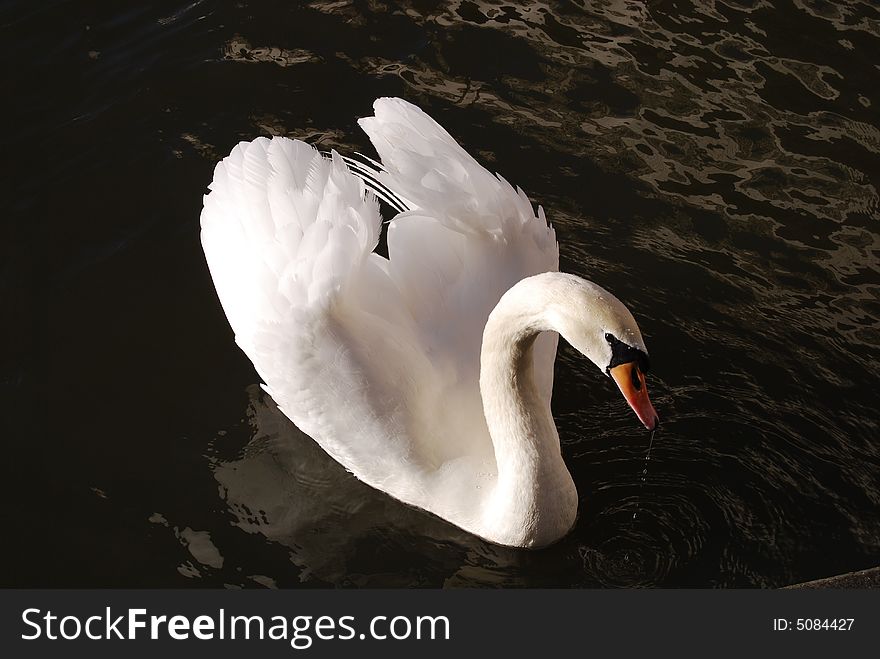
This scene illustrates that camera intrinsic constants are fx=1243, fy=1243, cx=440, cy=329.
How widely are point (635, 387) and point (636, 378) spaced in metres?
0.05

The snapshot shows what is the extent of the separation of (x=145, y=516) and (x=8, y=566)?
0.63m

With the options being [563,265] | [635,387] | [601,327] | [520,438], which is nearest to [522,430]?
[520,438]

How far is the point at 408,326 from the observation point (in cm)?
562

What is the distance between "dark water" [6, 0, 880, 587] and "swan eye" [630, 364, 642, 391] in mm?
1150

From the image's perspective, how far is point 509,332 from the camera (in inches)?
192

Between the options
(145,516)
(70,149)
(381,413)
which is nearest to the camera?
(381,413)

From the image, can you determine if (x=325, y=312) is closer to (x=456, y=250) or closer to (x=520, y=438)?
(x=456, y=250)

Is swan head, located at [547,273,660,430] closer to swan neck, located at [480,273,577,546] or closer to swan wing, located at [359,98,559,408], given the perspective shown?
swan neck, located at [480,273,577,546]

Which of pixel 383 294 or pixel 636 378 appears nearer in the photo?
pixel 636 378

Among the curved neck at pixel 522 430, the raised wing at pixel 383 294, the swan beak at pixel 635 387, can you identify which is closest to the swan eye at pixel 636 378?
the swan beak at pixel 635 387

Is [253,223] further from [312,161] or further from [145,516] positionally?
[145,516]

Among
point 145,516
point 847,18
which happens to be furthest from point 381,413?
point 847,18

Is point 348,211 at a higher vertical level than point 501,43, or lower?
higher

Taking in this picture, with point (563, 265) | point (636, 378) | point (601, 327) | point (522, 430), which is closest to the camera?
point (601, 327)
